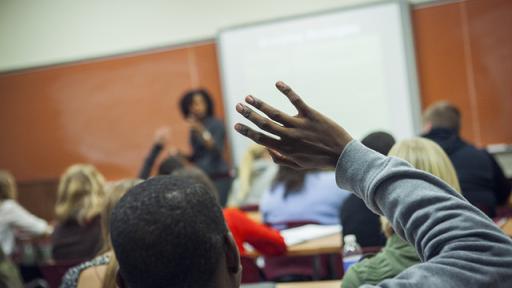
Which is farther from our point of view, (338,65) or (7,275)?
(338,65)

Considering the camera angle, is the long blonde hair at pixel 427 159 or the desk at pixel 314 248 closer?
the long blonde hair at pixel 427 159

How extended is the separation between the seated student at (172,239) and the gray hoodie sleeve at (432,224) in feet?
0.79

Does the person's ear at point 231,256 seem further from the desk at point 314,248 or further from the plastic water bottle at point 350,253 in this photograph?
the desk at point 314,248

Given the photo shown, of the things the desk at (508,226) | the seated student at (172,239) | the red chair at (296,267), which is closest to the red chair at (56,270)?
the red chair at (296,267)

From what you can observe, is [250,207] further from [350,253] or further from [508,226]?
[350,253]

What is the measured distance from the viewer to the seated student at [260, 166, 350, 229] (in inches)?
141

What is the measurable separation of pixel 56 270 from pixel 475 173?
243cm

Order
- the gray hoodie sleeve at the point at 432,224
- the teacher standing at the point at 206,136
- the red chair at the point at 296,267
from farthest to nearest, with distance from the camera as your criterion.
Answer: the teacher standing at the point at 206,136 → the red chair at the point at 296,267 → the gray hoodie sleeve at the point at 432,224

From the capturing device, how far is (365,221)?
3014mm

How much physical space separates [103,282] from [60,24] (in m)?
4.79

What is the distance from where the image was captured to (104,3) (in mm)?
6164

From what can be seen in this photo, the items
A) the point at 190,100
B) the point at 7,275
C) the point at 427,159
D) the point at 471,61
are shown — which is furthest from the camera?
the point at 190,100

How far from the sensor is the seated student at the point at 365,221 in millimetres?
2986

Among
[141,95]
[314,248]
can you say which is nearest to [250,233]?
[314,248]
